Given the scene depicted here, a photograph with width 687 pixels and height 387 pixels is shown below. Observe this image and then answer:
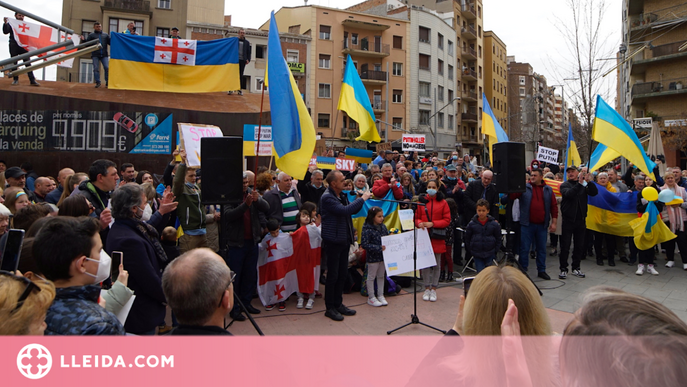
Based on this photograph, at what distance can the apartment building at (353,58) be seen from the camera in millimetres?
42875

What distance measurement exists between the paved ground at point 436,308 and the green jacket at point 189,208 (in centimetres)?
156

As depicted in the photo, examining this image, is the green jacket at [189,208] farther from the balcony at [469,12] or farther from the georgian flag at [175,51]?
the balcony at [469,12]

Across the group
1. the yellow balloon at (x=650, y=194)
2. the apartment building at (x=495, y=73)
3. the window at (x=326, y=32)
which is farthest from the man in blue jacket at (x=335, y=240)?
the apartment building at (x=495, y=73)

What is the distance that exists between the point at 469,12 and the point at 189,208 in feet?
195

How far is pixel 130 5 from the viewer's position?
36.7 meters

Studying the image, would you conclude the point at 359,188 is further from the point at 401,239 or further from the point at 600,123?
the point at 600,123

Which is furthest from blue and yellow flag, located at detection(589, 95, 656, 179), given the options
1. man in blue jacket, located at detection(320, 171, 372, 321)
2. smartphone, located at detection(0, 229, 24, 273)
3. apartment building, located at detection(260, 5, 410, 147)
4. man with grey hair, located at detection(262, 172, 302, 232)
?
apartment building, located at detection(260, 5, 410, 147)

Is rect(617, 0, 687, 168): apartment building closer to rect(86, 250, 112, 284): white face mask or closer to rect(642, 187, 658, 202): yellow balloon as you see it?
rect(642, 187, 658, 202): yellow balloon

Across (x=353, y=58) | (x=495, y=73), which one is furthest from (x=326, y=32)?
(x=495, y=73)

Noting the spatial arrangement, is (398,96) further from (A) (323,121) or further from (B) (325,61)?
(A) (323,121)

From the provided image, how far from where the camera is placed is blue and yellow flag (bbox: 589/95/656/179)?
8375 mm

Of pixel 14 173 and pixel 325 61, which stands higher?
pixel 325 61

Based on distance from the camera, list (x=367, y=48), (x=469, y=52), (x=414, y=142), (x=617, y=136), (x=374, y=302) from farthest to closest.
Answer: (x=469, y=52) → (x=367, y=48) → (x=414, y=142) → (x=617, y=136) → (x=374, y=302)

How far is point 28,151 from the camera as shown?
31.8 feet
